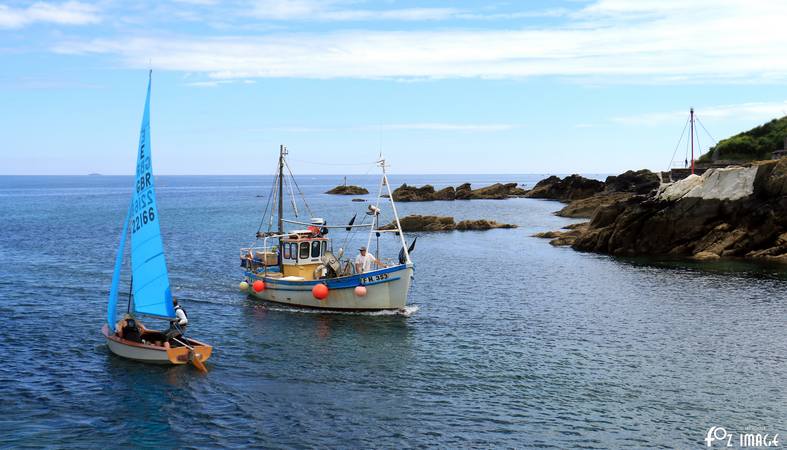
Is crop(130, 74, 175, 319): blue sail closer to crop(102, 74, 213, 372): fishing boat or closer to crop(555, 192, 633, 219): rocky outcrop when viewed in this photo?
crop(102, 74, 213, 372): fishing boat

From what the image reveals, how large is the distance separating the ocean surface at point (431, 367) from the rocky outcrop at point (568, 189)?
97.9 metres

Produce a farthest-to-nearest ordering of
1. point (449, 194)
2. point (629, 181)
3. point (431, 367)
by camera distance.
Result: 1. point (449, 194)
2. point (629, 181)
3. point (431, 367)

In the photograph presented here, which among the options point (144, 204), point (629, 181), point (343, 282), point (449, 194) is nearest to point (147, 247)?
point (144, 204)

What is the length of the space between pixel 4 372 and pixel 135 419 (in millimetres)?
8590

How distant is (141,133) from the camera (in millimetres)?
32719

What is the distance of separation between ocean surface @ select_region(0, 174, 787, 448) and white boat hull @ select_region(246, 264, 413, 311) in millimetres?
911

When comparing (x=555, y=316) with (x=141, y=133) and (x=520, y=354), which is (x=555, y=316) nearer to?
(x=520, y=354)


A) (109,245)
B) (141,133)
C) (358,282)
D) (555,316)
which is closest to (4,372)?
(141,133)

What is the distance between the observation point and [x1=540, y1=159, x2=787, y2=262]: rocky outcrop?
6303cm

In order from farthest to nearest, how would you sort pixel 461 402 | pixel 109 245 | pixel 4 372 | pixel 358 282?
pixel 109 245
pixel 358 282
pixel 4 372
pixel 461 402

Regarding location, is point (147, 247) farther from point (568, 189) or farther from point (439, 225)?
point (568, 189)

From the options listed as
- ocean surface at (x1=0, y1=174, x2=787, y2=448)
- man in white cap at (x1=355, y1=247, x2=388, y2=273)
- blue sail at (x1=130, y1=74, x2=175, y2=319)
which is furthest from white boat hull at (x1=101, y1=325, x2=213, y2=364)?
man in white cap at (x1=355, y1=247, x2=388, y2=273)

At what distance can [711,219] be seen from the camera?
66.8m

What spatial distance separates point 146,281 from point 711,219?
5368cm
